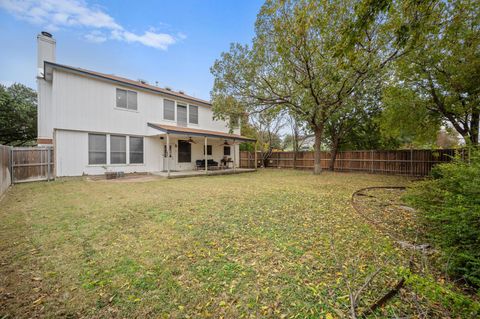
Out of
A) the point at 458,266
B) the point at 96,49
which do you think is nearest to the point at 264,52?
the point at 458,266

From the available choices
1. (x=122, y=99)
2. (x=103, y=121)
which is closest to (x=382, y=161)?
(x=122, y=99)

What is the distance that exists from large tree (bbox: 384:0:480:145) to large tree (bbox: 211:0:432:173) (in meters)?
1.15

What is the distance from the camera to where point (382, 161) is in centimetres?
1397

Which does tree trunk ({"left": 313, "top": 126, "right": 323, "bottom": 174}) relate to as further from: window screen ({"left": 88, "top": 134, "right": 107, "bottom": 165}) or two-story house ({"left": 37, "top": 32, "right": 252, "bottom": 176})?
window screen ({"left": 88, "top": 134, "right": 107, "bottom": 165})

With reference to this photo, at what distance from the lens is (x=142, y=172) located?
12.6 metres

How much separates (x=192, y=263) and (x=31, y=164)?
11.2 m

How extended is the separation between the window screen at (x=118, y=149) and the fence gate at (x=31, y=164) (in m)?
2.59

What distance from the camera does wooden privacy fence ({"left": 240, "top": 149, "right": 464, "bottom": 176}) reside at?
473 inches

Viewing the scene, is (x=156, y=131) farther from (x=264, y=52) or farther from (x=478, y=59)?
(x=478, y=59)

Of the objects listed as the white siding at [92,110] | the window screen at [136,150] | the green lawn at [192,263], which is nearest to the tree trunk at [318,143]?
the green lawn at [192,263]

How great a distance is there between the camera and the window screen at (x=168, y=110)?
13827 mm

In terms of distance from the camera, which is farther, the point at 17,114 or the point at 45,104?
the point at 17,114

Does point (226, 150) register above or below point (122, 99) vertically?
below

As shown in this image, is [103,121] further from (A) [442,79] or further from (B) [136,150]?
(A) [442,79]
